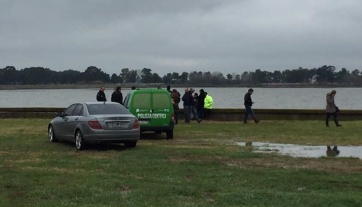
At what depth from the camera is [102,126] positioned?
16.4 meters

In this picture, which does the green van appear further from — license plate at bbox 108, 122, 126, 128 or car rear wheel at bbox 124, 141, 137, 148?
license plate at bbox 108, 122, 126, 128

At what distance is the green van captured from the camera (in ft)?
66.1

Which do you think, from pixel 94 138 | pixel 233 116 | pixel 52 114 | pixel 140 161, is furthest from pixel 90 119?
pixel 52 114

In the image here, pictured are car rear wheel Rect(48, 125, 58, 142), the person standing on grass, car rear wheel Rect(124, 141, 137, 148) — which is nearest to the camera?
car rear wheel Rect(124, 141, 137, 148)

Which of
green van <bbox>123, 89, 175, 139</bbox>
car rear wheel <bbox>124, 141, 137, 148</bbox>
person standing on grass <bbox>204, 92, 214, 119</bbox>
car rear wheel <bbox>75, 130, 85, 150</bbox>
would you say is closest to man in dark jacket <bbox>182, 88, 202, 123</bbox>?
person standing on grass <bbox>204, 92, 214, 119</bbox>

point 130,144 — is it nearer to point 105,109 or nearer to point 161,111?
point 105,109

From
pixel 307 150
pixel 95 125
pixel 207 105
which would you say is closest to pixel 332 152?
pixel 307 150

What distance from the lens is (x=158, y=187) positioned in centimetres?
1001

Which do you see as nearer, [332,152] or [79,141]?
[332,152]

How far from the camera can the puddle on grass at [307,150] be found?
15453 mm

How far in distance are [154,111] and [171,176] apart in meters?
8.90

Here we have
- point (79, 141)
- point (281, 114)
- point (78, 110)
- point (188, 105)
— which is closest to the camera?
point (79, 141)

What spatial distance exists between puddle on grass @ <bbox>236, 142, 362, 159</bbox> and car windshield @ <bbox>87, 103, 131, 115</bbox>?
3788 mm

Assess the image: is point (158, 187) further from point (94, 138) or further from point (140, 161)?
point (94, 138)
